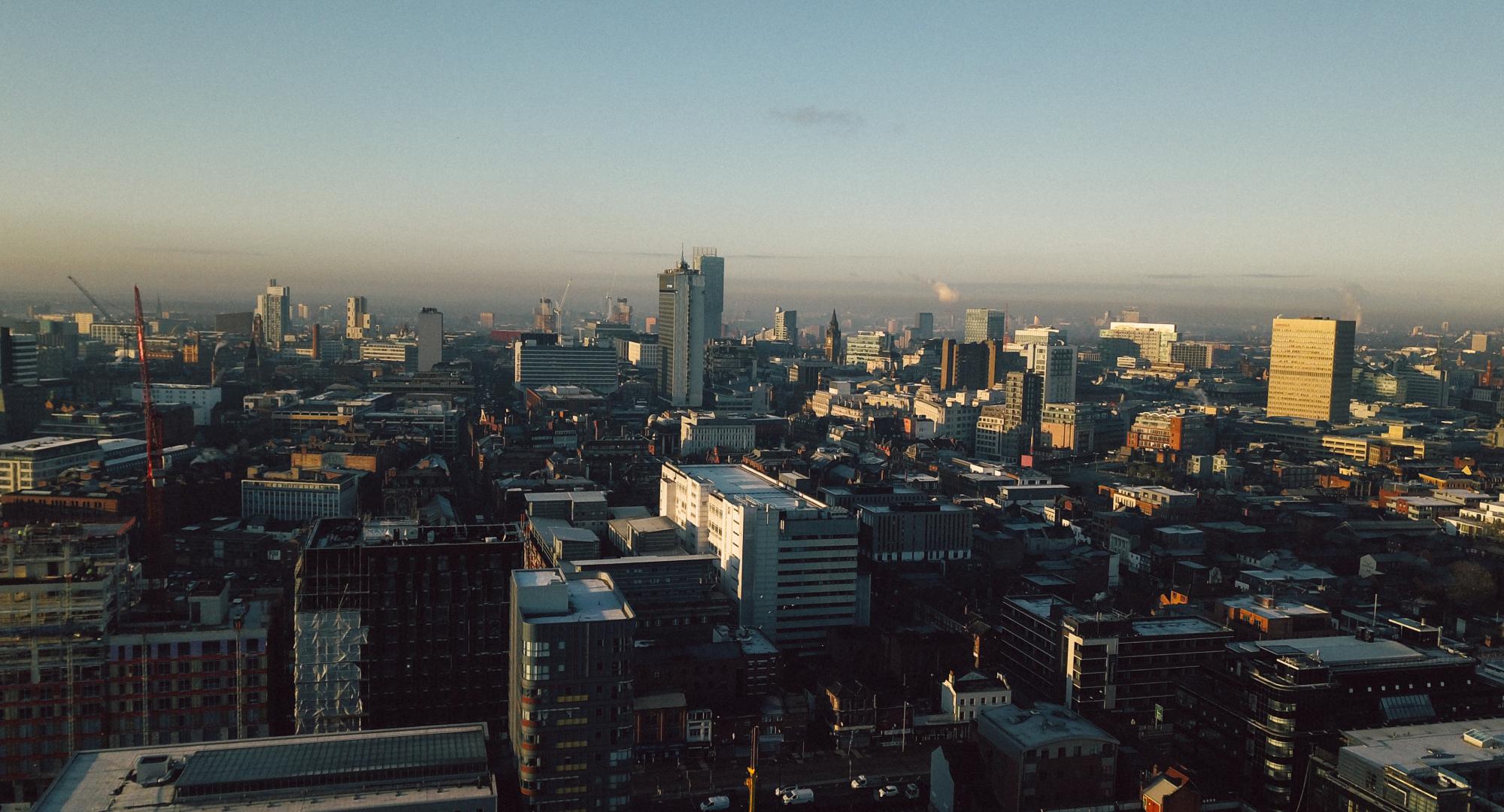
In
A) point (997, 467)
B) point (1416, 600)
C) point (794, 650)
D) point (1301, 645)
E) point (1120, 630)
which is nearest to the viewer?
point (1301, 645)

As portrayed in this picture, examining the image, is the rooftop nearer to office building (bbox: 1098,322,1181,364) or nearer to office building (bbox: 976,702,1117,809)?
office building (bbox: 976,702,1117,809)

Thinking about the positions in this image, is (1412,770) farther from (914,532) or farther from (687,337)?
(687,337)

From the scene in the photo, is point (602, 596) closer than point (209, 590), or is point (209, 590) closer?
point (602, 596)

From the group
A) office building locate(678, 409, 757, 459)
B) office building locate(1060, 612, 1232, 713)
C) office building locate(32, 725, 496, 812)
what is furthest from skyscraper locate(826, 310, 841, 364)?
office building locate(32, 725, 496, 812)

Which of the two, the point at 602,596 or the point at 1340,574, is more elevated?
the point at 602,596

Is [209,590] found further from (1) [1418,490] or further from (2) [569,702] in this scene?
(1) [1418,490]

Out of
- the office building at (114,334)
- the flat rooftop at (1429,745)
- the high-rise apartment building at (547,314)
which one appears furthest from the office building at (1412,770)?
the high-rise apartment building at (547,314)

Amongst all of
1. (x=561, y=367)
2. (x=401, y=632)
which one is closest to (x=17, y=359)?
(x=561, y=367)

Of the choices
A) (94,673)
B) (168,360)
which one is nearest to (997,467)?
(94,673)
